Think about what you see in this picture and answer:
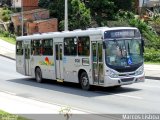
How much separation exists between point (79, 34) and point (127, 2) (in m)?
47.3

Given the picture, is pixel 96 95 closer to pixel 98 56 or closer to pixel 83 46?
pixel 98 56

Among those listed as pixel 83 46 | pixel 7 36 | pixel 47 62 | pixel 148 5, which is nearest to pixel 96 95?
pixel 83 46

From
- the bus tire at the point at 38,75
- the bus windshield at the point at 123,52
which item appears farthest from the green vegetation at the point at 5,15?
the bus windshield at the point at 123,52

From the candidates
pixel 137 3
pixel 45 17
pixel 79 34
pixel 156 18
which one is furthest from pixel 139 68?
pixel 137 3

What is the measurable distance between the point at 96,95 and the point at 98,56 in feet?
5.47

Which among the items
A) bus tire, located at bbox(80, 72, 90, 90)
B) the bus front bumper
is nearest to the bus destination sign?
the bus front bumper

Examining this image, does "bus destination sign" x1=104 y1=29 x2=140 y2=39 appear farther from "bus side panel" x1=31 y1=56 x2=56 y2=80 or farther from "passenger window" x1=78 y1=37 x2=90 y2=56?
"bus side panel" x1=31 y1=56 x2=56 y2=80

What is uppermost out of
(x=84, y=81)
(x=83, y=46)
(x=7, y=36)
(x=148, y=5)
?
(x=83, y=46)

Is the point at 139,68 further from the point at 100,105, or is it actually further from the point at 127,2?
the point at 127,2

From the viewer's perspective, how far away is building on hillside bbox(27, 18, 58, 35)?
6400 centimetres

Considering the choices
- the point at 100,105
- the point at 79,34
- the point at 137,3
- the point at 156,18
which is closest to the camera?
the point at 100,105

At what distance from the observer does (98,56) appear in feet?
65.0

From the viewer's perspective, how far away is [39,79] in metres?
26.1

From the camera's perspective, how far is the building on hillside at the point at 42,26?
210 ft
